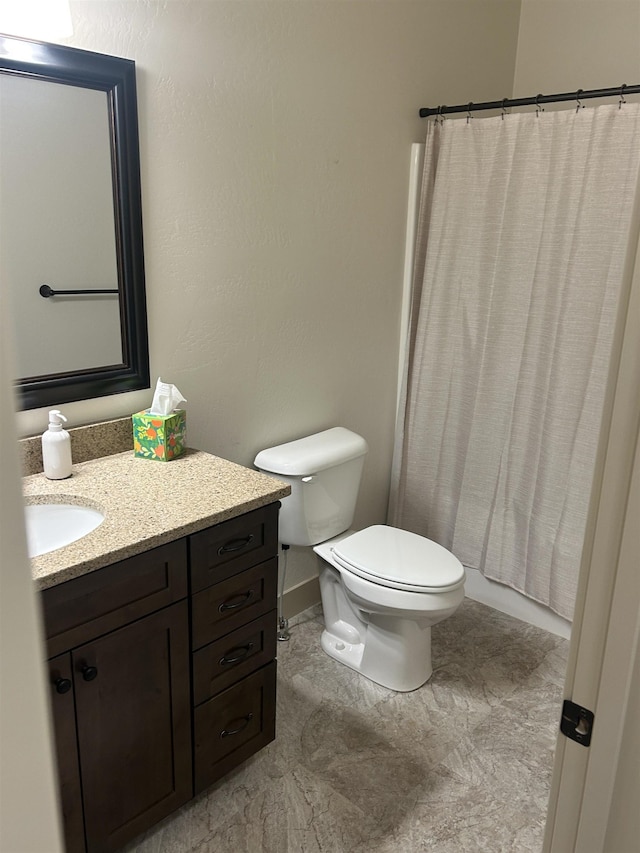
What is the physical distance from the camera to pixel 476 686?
2.39 m

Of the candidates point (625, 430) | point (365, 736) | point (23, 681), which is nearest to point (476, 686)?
point (365, 736)

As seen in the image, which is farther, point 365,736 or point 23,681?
point 365,736

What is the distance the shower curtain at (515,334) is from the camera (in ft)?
7.59

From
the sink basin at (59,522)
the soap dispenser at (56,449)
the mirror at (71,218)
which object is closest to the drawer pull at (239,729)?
the sink basin at (59,522)

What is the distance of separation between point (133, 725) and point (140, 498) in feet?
1.68

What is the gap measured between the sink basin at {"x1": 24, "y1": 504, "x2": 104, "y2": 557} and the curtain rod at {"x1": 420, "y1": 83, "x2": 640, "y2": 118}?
6.19ft

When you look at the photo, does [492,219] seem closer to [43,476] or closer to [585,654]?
[43,476]

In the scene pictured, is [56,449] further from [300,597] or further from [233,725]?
[300,597]

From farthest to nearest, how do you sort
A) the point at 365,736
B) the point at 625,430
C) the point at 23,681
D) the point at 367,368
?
the point at 367,368
the point at 365,736
the point at 625,430
the point at 23,681

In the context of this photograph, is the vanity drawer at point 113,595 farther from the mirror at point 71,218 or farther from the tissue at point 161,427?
Result: the mirror at point 71,218

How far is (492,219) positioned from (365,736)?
181 centimetres

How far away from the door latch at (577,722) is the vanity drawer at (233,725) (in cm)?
106

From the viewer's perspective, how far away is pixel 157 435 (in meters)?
1.91

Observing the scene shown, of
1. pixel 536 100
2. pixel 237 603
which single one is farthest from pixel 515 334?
pixel 237 603
